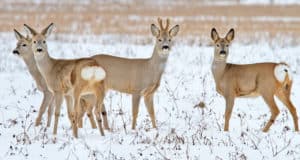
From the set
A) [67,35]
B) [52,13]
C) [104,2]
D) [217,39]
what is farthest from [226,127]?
[104,2]

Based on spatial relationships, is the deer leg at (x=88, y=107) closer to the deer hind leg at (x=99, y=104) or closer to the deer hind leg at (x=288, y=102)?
the deer hind leg at (x=99, y=104)

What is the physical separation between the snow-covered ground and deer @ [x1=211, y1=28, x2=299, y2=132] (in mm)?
393

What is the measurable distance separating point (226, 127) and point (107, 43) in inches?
426

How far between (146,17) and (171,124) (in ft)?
63.9

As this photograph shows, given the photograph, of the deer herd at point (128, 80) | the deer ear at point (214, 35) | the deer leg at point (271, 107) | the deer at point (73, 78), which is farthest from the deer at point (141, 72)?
the deer leg at point (271, 107)

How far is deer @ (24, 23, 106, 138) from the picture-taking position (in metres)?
10.7

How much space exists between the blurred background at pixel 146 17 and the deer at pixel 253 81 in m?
10.1

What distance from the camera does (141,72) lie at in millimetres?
12047

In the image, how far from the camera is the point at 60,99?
11.2m

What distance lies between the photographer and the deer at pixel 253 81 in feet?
37.4

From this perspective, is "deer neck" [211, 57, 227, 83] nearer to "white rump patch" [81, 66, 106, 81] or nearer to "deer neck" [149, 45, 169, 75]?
"deer neck" [149, 45, 169, 75]

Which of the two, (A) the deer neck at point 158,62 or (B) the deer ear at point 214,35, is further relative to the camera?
(B) the deer ear at point 214,35

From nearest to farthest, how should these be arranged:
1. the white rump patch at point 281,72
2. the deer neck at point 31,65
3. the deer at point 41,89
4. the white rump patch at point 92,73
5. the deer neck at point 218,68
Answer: the white rump patch at point 92,73 < the white rump patch at point 281,72 < the deer at point 41,89 < the deer neck at point 218,68 < the deer neck at point 31,65

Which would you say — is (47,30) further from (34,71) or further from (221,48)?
(221,48)
